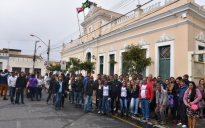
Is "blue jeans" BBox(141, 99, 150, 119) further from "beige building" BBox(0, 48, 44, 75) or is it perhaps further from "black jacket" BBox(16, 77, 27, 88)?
"beige building" BBox(0, 48, 44, 75)

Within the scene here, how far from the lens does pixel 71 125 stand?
6129 millimetres

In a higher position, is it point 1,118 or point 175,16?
point 175,16

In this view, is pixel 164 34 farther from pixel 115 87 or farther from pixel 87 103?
pixel 87 103

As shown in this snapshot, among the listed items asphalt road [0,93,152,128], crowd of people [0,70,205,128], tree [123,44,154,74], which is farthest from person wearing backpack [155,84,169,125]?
tree [123,44,154,74]

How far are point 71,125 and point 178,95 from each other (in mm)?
4308

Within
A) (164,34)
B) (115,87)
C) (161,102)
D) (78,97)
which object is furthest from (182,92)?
(164,34)

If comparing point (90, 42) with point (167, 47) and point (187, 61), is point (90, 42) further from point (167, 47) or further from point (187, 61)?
point (187, 61)

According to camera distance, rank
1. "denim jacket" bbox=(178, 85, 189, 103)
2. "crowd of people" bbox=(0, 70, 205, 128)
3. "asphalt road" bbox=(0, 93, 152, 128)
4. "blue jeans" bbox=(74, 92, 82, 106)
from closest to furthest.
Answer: "crowd of people" bbox=(0, 70, 205, 128), "asphalt road" bbox=(0, 93, 152, 128), "denim jacket" bbox=(178, 85, 189, 103), "blue jeans" bbox=(74, 92, 82, 106)

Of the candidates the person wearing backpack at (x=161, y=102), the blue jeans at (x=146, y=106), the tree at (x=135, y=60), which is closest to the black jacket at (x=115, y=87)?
the blue jeans at (x=146, y=106)

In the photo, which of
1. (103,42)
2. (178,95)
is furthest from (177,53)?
(103,42)

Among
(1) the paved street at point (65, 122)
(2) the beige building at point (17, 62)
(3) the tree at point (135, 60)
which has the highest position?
(2) the beige building at point (17, 62)

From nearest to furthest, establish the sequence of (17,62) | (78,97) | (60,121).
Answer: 1. (60,121)
2. (78,97)
3. (17,62)

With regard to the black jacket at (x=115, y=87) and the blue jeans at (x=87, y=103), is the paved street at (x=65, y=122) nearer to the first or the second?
the blue jeans at (x=87, y=103)

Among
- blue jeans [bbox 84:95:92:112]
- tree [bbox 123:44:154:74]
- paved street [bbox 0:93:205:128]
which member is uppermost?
tree [bbox 123:44:154:74]
